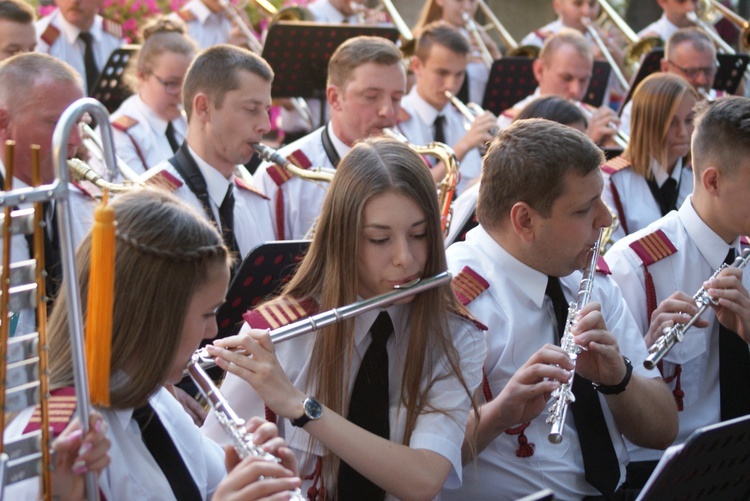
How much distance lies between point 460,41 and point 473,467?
4.38 meters

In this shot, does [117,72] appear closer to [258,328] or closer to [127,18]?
[127,18]

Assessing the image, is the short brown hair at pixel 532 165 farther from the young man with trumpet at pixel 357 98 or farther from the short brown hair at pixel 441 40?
the short brown hair at pixel 441 40

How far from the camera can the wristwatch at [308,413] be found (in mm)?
2150

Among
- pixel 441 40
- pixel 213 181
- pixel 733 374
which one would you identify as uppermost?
pixel 441 40

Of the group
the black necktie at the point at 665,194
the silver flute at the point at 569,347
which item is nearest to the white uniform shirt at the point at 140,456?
the silver flute at the point at 569,347

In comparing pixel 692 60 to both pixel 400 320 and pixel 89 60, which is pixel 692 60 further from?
pixel 400 320

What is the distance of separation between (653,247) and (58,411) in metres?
2.19

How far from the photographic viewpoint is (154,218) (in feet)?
6.34

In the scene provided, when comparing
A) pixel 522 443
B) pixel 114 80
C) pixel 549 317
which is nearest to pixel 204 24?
pixel 114 80

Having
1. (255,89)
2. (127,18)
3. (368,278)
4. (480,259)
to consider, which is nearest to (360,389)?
(368,278)

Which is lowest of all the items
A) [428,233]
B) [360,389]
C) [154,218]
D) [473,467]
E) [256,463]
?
[473,467]

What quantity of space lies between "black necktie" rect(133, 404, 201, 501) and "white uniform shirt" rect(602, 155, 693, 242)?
10.2 ft

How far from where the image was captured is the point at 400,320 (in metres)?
2.49

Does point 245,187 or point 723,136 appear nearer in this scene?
point 723,136
